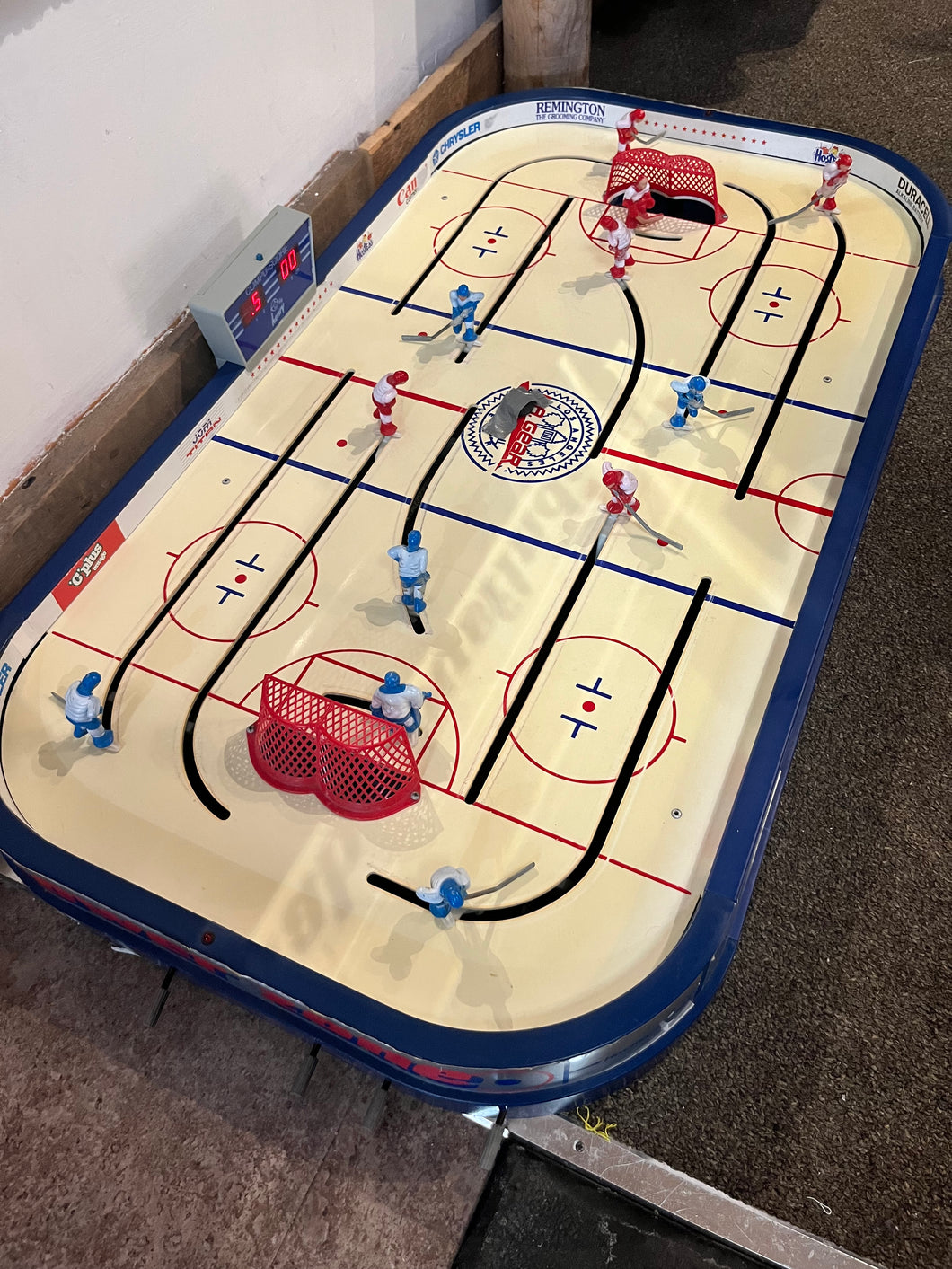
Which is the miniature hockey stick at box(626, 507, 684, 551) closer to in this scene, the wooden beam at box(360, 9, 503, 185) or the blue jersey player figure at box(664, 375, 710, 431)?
the blue jersey player figure at box(664, 375, 710, 431)

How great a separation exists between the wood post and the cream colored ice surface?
3.08 feet

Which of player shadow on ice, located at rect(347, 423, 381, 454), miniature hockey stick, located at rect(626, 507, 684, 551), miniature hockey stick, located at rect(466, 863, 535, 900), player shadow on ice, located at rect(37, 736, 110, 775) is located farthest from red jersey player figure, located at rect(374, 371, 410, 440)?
miniature hockey stick, located at rect(466, 863, 535, 900)

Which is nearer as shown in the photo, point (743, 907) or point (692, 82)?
point (743, 907)

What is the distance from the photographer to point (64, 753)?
6.82 ft

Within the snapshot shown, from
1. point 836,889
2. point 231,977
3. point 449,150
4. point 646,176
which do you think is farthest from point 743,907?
point 449,150

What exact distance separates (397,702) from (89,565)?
35.9 inches

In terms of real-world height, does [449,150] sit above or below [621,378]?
above

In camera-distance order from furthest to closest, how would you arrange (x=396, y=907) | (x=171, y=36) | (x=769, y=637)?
1. (x=171, y=36)
2. (x=769, y=637)
3. (x=396, y=907)

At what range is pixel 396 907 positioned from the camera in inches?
72.9

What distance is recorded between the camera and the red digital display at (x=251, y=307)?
2619 mm

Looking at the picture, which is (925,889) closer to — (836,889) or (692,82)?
(836,889)

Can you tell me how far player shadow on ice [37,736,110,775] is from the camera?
2062 mm

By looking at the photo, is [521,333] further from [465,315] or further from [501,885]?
[501,885]

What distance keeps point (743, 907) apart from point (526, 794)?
471mm
